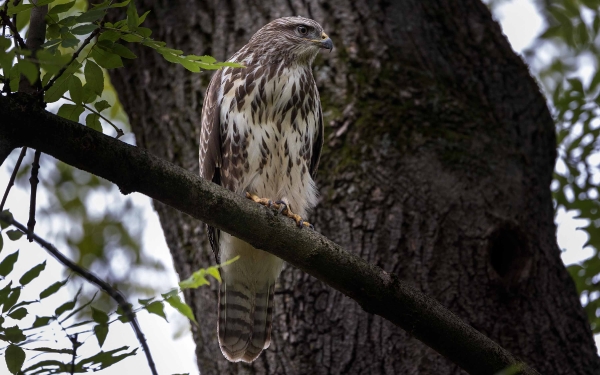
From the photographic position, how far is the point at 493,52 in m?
4.50

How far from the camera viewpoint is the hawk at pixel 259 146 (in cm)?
401

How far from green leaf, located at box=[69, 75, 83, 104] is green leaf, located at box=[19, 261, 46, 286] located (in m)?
0.60

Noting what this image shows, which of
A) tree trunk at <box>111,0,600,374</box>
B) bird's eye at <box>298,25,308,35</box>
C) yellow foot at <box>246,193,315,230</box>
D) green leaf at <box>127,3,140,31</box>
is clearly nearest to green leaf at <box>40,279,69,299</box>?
green leaf at <box>127,3,140,31</box>

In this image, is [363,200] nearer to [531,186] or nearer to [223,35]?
[531,186]

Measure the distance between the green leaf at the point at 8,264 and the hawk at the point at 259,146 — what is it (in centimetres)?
179

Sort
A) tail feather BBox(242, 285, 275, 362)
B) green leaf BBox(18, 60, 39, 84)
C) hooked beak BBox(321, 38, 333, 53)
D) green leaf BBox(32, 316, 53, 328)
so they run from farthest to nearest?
hooked beak BBox(321, 38, 333, 53)
tail feather BBox(242, 285, 275, 362)
green leaf BBox(32, 316, 53, 328)
green leaf BBox(18, 60, 39, 84)

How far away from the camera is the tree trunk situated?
3.62 meters

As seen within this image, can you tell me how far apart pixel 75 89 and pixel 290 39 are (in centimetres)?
210

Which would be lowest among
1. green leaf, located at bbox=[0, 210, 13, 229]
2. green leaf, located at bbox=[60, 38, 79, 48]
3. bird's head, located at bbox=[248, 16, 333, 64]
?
green leaf, located at bbox=[0, 210, 13, 229]

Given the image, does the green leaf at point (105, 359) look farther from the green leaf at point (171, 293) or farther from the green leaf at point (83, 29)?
A: the green leaf at point (83, 29)

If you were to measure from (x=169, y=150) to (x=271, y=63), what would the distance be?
0.81m

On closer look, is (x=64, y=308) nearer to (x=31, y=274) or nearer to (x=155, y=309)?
(x=31, y=274)

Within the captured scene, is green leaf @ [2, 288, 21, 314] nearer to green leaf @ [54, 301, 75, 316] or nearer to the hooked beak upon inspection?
green leaf @ [54, 301, 75, 316]

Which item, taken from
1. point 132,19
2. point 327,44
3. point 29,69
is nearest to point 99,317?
point 29,69
